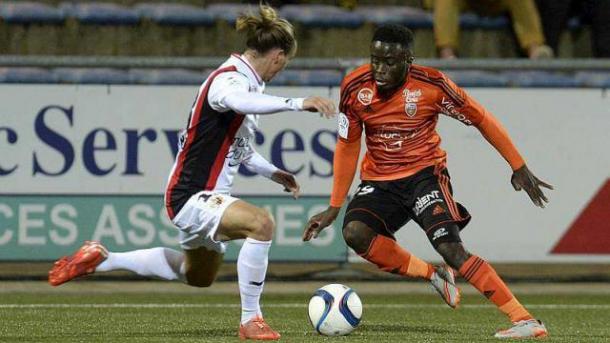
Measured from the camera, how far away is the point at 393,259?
8.84 meters

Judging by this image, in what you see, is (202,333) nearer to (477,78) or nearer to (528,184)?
(528,184)

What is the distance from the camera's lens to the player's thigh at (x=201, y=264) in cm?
839

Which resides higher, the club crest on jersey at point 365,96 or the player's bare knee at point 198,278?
the club crest on jersey at point 365,96

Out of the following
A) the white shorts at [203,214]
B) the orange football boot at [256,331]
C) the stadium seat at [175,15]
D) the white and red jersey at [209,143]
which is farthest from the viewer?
the stadium seat at [175,15]

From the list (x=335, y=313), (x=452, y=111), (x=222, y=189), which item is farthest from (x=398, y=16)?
(x=335, y=313)

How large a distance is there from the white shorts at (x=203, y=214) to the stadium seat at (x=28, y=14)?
5.41 m

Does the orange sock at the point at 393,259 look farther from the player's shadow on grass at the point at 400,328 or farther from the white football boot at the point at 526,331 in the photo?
the white football boot at the point at 526,331

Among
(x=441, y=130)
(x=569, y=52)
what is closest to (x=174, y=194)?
(x=441, y=130)

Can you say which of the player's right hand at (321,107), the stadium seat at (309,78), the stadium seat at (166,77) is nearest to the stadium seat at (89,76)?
the stadium seat at (166,77)

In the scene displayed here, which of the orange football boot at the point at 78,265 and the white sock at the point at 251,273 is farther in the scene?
the orange football boot at the point at 78,265

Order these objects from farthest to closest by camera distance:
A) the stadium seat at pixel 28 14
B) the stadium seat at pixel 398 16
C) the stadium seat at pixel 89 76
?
the stadium seat at pixel 398 16 < the stadium seat at pixel 28 14 < the stadium seat at pixel 89 76

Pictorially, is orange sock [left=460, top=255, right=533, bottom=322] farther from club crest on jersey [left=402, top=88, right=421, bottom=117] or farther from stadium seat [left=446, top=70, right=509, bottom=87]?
stadium seat [left=446, top=70, right=509, bottom=87]

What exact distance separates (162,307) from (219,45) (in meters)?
3.67

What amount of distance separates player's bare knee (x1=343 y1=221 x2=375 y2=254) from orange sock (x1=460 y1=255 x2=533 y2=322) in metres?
0.70
